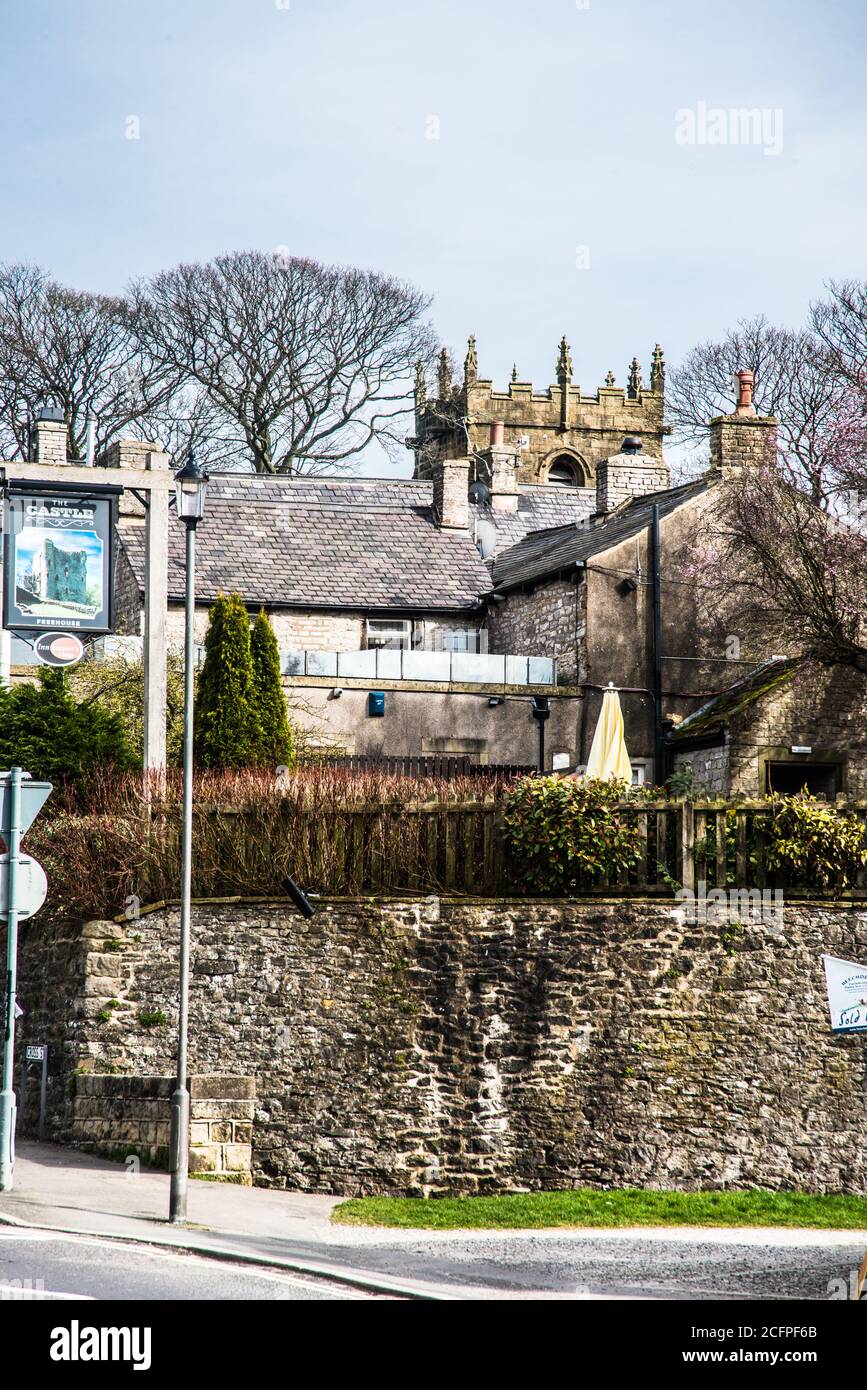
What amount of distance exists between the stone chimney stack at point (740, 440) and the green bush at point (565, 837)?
12.6 m

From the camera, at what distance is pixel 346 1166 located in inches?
727

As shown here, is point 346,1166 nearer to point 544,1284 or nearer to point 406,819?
point 406,819

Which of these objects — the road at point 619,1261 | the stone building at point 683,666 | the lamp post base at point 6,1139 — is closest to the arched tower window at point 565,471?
the stone building at point 683,666

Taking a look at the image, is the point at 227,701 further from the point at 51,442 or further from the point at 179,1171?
the point at 51,442

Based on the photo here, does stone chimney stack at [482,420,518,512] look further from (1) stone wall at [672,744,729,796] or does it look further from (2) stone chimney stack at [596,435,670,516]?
(1) stone wall at [672,744,729,796]

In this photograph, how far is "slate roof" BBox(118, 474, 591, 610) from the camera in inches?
1283

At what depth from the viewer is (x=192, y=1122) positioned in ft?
58.8

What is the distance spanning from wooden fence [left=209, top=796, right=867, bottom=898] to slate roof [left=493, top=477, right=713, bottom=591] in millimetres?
10885

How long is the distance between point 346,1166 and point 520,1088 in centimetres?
195

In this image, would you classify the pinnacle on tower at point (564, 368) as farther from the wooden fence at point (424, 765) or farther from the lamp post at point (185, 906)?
the lamp post at point (185, 906)

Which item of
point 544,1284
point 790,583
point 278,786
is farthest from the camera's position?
point 790,583

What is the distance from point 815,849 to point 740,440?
1314cm

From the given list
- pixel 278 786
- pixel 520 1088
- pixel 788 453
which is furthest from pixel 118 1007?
pixel 788 453

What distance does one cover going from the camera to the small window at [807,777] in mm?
27406
